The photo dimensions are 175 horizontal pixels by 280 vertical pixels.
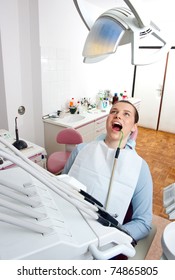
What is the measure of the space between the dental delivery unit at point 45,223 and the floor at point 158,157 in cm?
184

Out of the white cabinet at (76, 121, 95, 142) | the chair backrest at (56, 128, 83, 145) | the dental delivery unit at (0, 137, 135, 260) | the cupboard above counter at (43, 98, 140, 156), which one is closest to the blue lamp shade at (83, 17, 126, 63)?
the dental delivery unit at (0, 137, 135, 260)

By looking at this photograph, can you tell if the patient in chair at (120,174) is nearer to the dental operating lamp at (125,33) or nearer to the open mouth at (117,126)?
the open mouth at (117,126)

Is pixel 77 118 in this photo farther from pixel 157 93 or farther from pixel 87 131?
pixel 157 93

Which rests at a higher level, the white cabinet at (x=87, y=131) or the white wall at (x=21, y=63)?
the white wall at (x=21, y=63)

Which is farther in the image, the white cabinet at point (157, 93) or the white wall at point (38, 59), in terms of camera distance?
the white cabinet at point (157, 93)

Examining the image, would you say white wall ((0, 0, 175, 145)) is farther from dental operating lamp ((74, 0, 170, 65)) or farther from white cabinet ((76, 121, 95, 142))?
dental operating lamp ((74, 0, 170, 65))

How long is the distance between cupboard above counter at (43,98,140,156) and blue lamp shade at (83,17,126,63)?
1.79 meters

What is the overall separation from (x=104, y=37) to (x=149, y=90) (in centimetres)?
409

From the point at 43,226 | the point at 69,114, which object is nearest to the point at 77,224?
the point at 43,226

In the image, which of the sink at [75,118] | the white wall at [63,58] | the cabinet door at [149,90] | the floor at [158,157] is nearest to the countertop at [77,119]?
the sink at [75,118]

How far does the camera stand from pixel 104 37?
65cm

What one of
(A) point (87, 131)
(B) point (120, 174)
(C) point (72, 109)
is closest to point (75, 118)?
(C) point (72, 109)

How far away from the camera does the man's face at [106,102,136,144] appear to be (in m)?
1.23

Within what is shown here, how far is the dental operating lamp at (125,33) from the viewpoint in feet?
2.00
